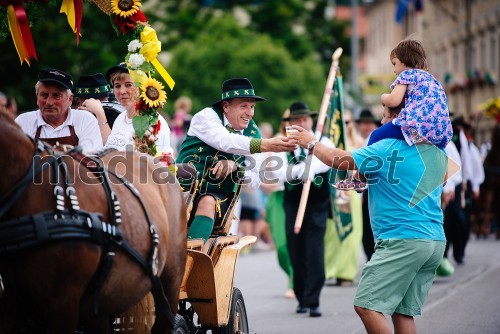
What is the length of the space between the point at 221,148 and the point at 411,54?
2015 mm

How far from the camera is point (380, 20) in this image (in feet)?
268

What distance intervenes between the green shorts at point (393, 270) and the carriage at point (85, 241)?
50.7 inches

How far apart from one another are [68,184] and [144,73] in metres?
2.26

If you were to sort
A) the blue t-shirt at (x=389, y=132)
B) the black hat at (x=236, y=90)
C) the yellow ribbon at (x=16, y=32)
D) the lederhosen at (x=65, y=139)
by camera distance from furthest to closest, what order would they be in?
the black hat at (x=236, y=90) < the lederhosen at (x=65, y=139) < the yellow ribbon at (x=16, y=32) < the blue t-shirt at (x=389, y=132)

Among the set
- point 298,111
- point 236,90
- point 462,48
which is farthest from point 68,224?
point 462,48

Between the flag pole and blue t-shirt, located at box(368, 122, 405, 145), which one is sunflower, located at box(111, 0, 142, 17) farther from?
the flag pole

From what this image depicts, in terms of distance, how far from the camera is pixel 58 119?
23.7 feet

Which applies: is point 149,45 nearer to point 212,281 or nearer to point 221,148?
point 221,148

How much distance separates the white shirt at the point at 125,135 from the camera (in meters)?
7.83

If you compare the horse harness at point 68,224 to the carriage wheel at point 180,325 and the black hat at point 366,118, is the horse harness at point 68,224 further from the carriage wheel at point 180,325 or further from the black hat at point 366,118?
the black hat at point 366,118

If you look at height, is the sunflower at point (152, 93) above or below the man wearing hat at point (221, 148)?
above

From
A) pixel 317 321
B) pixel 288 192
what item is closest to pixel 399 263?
pixel 317 321

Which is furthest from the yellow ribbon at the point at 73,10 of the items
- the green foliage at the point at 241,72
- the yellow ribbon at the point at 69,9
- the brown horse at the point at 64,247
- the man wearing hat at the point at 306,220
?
the green foliage at the point at 241,72

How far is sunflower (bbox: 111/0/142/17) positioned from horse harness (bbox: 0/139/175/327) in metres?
1.74
